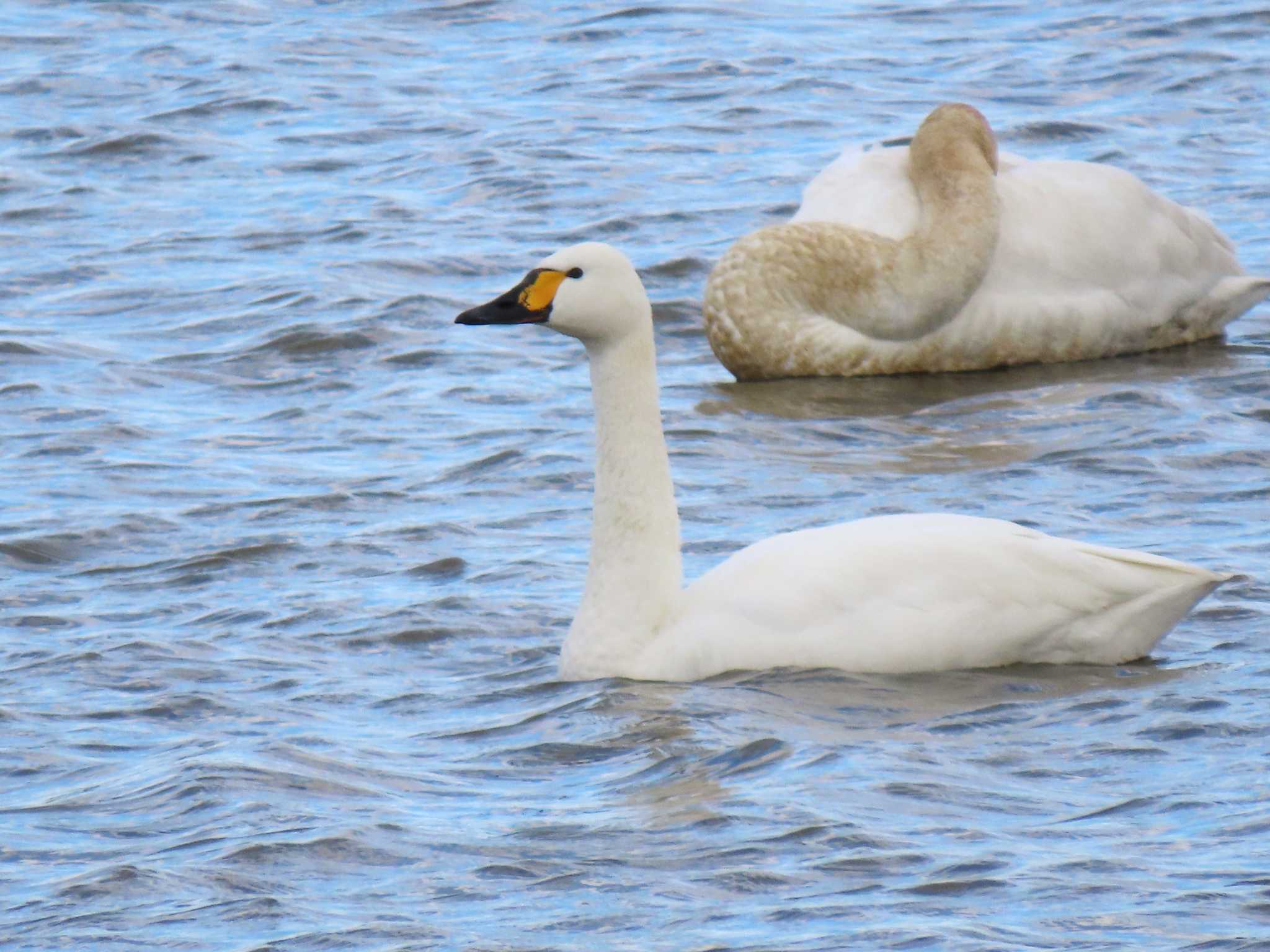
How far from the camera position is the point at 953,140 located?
1180 centimetres

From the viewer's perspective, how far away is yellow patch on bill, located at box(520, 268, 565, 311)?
7938 mm

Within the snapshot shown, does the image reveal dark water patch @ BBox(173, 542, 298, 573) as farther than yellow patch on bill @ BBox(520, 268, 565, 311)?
Yes

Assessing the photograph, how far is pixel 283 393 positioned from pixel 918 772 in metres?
5.75

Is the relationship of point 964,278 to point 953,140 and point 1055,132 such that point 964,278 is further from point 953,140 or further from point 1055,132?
point 1055,132

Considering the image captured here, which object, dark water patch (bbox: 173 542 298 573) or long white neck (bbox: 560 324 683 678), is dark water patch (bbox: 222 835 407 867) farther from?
dark water patch (bbox: 173 542 298 573)

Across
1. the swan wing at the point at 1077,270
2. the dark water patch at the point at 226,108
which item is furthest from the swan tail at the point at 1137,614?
the dark water patch at the point at 226,108

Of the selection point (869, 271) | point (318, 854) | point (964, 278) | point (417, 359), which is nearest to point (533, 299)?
point (318, 854)

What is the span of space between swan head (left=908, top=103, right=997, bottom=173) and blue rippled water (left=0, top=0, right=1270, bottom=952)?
99 centimetres

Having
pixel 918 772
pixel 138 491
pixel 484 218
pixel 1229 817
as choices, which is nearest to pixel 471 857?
pixel 918 772

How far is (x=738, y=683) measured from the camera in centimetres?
762

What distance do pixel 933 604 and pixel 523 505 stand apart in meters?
2.71

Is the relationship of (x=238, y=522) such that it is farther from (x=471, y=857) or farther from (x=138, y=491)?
(x=471, y=857)

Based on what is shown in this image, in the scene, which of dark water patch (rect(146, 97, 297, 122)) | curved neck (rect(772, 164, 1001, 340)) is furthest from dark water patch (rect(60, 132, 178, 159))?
curved neck (rect(772, 164, 1001, 340))

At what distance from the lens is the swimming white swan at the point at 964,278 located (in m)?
11.6
